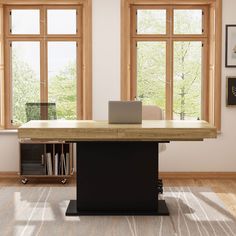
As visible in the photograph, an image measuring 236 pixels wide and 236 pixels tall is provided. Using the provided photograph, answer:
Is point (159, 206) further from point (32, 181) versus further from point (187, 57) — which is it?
point (187, 57)

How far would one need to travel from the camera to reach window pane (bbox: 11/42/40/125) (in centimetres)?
769

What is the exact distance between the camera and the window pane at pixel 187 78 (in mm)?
7683

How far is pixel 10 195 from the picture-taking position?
627cm

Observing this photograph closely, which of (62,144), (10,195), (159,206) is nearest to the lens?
(159,206)

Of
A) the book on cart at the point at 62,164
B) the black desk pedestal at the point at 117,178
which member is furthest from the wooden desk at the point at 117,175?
the book on cart at the point at 62,164

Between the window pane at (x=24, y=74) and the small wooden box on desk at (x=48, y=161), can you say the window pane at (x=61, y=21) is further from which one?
the small wooden box on desk at (x=48, y=161)

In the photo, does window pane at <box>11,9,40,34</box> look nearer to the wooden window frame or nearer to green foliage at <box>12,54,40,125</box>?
green foliage at <box>12,54,40,125</box>

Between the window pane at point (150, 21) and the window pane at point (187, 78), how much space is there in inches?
13.4

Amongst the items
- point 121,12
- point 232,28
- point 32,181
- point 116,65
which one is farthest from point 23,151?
point 232,28

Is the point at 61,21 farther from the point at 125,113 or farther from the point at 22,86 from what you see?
the point at 125,113

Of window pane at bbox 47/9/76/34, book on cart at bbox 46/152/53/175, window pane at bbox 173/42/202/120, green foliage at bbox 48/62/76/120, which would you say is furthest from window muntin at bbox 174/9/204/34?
book on cart at bbox 46/152/53/175

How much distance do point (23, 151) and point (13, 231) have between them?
268 centimetres

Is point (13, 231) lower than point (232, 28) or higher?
lower

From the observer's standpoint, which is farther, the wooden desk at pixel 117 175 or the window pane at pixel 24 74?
the window pane at pixel 24 74
